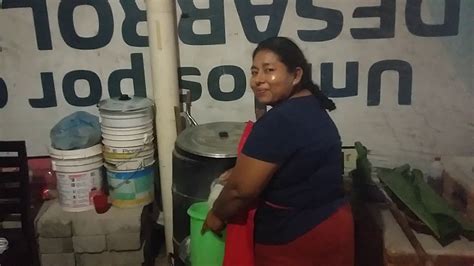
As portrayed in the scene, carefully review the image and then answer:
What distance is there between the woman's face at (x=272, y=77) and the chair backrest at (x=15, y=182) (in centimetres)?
144

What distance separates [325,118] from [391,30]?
4.02 feet

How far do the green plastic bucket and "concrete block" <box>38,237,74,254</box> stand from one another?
838 millimetres

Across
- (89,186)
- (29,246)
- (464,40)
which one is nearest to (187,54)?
(89,186)

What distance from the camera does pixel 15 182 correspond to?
306 cm

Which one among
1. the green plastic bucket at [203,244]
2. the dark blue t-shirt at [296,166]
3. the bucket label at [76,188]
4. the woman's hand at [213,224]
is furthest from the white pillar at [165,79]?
the dark blue t-shirt at [296,166]

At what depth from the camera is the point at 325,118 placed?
2.18 m

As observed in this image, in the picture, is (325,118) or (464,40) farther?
(464,40)

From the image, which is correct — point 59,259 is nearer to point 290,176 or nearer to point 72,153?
point 72,153

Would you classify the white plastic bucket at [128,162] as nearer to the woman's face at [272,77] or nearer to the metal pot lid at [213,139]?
the metal pot lid at [213,139]

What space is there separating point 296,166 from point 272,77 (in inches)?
14.1

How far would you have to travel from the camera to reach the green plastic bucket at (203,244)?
247 cm

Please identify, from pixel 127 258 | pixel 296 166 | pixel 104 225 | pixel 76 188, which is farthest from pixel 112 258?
pixel 296 166

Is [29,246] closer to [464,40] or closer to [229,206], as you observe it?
[229,206]

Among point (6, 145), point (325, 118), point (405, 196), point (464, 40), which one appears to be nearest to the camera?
point (325, 118)
